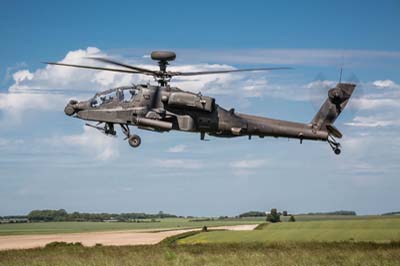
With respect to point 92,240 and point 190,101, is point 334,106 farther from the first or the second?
point 92,240

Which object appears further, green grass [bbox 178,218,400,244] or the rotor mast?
green grass [bbox 178,218,400,244]

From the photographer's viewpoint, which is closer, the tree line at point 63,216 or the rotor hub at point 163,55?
the rotor hub at point 163,55

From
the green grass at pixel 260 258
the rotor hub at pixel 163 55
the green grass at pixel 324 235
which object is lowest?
the green grass at pixel 260 258

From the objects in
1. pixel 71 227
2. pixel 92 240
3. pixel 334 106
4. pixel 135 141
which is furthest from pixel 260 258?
pixel 71 227

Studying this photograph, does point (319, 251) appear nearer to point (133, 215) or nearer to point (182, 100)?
point (182, 100)

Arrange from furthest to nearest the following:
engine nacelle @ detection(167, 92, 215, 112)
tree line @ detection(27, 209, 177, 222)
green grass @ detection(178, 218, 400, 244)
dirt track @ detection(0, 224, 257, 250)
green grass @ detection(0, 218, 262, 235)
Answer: tree line @ detection(27, 209, 177, 222) < green grass @ detection(0, 218, 262, 235) < dirt track @ detection(0, 224, 257, 250) < green grass @ detection(178, 218, 400, 244) < engine nacelle @ detection(167, 92, 215, 112)

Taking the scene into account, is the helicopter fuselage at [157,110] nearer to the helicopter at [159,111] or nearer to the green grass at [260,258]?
the helicopter at [159,111]

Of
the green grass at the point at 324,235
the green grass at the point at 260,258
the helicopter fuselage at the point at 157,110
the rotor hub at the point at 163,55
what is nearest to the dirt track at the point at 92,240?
the green grass at the point at 324,235

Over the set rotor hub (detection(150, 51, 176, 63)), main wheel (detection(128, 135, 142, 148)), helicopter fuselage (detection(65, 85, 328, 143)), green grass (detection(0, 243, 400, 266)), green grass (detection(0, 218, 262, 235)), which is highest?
rotor hub (detection(150, 51, 176, 63))

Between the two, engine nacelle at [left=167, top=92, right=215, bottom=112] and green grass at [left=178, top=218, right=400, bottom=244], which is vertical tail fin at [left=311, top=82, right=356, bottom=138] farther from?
green grass at [left=178, top=218, right=400, bottom=244]

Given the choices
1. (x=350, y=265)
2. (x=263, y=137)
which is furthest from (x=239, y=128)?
(x=350, y=265)

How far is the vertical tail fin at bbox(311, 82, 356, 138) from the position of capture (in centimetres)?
3144

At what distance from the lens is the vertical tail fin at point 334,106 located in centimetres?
3144

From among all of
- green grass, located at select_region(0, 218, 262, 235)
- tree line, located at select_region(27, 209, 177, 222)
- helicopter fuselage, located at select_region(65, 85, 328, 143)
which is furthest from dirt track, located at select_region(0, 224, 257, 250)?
tree line, located at select_region(27, 209, 177, 222)
